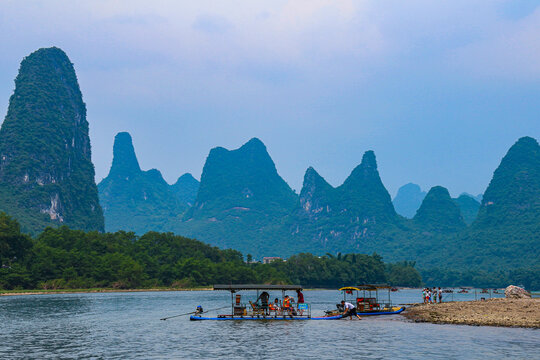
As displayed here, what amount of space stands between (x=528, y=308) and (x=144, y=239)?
406 feet

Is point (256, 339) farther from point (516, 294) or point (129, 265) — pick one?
point (129, 265)

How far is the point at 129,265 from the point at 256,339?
100 metres

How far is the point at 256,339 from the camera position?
133 ft

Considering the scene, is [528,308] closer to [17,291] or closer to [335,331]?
[335,331]

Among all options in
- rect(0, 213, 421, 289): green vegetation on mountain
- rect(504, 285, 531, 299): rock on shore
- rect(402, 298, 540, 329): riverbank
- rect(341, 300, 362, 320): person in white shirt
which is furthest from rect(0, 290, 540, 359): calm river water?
rect(0, 213, 421, 289): green vegetation on mountain

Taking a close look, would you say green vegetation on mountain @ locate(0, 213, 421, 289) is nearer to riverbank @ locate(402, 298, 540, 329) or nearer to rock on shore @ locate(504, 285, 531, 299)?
riverbank @ locate(402, 298, 540, 329)

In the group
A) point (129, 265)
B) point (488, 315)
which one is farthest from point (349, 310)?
point (129, 265)

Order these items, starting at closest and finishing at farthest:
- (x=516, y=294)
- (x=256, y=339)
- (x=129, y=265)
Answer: (x=256, y=339)
(x=516, y=294)
(x=129, y=265)

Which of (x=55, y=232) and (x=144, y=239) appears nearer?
(x=55, y=232)

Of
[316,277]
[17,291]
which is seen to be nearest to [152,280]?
[17,291]

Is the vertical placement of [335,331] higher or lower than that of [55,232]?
lower

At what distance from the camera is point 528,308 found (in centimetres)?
5619

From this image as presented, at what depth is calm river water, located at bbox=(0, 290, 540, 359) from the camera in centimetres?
3359

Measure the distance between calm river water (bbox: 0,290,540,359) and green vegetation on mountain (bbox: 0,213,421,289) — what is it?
6156 cm
